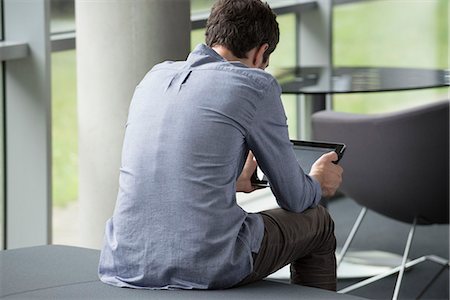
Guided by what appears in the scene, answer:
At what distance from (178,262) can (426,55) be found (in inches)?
228

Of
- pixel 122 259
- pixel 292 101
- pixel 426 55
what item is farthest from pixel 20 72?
pixel 426 55

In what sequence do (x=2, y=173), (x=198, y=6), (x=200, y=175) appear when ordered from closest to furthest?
(x=200, y=175), (x=2, y=173), (x=198, y=6)

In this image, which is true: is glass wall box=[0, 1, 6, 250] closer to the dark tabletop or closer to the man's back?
the dark tabletop

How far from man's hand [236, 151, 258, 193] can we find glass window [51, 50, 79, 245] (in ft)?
5.43

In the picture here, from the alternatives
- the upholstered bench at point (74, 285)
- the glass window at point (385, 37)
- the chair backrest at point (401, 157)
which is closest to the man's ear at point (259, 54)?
the upholstered bench at point (74, 285)

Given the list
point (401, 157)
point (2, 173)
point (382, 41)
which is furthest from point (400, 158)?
point (382, 41)

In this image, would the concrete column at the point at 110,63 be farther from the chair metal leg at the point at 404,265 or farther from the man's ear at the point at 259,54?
the chair metal leg at the point at 404,265

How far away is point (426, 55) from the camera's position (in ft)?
27.7

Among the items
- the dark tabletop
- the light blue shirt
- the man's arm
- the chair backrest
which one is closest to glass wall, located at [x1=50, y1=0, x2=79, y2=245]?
the dark tabletop

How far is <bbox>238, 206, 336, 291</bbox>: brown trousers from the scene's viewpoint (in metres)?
3.20

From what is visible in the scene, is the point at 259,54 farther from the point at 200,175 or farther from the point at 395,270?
the point at 395,270

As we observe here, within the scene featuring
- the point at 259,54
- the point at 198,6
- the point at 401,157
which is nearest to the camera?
the point at 259,54

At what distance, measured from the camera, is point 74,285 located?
10.3ft

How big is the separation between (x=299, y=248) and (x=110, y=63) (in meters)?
1.32
